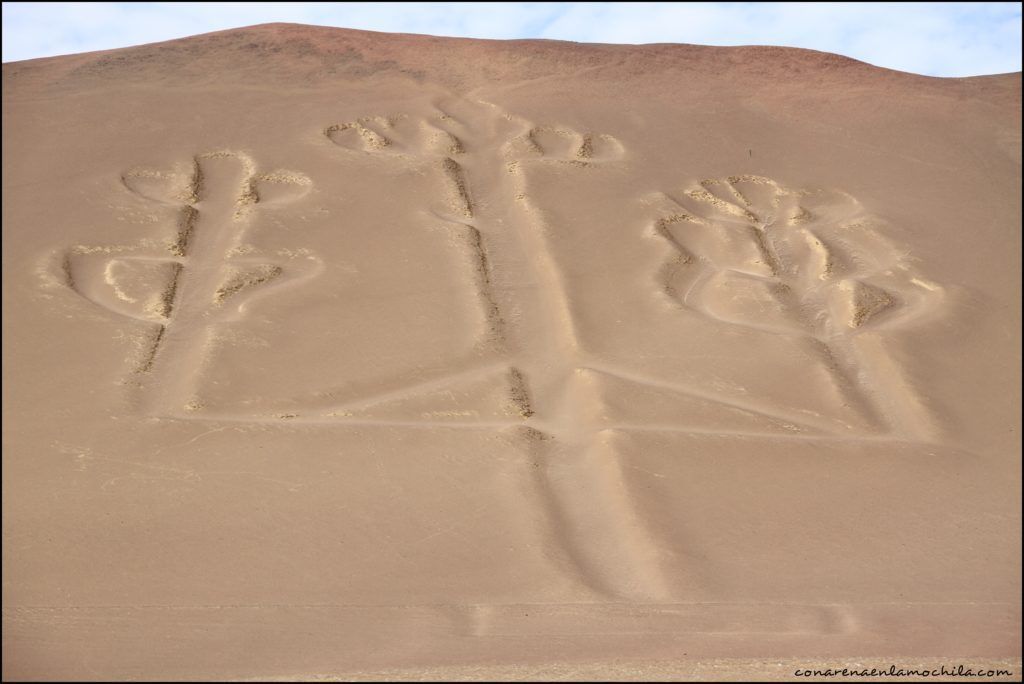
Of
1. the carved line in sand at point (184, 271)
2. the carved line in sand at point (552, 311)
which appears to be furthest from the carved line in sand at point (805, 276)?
the carved line in sand at point (184, 271)

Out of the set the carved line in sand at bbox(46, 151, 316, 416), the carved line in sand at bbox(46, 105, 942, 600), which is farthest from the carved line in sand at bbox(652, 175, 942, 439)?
the carved line in sand at bbox(46, 151, 316, 416)

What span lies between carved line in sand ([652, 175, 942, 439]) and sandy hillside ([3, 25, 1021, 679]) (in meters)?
0.04

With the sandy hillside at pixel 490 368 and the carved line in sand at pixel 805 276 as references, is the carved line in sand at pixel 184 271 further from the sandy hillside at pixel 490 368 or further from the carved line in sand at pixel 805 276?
the carved line in sand at pixel 805 276

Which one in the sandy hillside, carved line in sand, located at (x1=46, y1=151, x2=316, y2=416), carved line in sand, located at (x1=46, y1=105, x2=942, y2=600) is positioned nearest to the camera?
the sandy hillside

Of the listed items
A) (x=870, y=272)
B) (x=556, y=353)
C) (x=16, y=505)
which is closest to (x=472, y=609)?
(x=16, y=505)

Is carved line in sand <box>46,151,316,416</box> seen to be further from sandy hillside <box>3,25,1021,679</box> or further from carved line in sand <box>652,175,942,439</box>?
carved line in sand <box>652,175,942,439</box>

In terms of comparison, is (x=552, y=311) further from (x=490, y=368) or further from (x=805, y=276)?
(x=805, y=276)

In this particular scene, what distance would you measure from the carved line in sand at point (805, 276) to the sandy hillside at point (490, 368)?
0.13 ft

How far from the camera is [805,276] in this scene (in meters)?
7.99

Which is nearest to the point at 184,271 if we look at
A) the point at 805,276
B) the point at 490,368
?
the point at 490,368

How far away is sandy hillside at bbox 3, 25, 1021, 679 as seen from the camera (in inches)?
160

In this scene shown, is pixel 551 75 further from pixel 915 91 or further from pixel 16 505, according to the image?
pixel 16 505

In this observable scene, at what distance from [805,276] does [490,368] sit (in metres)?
2.97

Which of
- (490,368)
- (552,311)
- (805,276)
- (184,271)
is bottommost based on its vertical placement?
(490,368)
